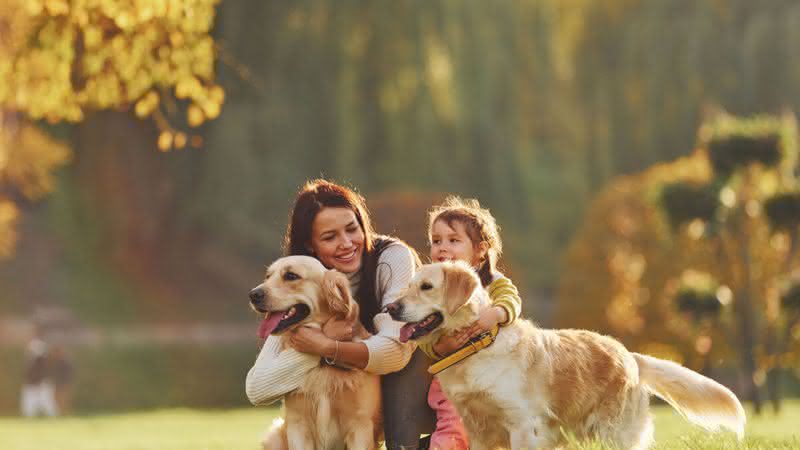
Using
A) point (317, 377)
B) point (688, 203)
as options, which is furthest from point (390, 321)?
point (688, 203)

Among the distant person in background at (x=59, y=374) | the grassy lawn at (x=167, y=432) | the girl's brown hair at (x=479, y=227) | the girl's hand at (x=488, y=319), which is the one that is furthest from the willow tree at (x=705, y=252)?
the girl's hand at (x=488, y=319)

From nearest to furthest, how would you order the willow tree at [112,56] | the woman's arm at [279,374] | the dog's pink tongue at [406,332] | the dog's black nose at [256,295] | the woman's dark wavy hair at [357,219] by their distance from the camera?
1. the dog's pink tongue at [406,332]
2. the dog's black nose at [256,295]
3. the woman's arm at [279,374]
4. the woman's dark wavy hair at [357,219]
5. the willow tree at [112,56]

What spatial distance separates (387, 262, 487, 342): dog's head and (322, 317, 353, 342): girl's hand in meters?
0.42

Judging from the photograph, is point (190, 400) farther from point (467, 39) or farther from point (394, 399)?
point (394, 399)

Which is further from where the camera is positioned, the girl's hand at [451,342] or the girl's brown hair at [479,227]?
the girl's brown hair at [479,227]

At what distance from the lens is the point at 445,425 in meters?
6.63

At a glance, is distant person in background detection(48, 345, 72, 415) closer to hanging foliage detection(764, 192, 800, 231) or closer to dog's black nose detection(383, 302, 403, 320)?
hanging foliage detection(764, 192, 800, 231)

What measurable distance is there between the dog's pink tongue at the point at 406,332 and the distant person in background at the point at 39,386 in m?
17.6

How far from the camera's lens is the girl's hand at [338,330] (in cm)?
636

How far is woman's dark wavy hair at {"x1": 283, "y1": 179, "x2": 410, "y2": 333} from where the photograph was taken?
268 inches

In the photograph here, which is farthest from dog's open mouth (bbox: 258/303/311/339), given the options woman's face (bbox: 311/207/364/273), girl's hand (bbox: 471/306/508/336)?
girl's hand (bbox: 471/306/508/336)

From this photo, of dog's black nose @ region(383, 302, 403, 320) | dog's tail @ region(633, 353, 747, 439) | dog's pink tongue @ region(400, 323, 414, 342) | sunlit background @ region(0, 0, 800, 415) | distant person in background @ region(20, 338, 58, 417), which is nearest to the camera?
dog's black nose @ region(383, 302, 403, 320)

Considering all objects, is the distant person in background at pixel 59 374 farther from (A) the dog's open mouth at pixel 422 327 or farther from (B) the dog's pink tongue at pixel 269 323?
(A) the dog's open mouth at pixel 422 327

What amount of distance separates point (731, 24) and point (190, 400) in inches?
648
